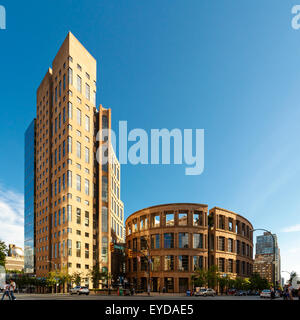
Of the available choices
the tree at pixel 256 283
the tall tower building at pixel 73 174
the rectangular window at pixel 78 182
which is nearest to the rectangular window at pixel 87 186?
the tall tower building at pixel 73 174

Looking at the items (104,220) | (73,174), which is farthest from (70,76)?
(104,220)

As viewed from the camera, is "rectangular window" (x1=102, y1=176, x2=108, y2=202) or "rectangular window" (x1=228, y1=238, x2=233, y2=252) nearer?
"rectangular window" (x1=102, y1=176, x2=108, y2=202)

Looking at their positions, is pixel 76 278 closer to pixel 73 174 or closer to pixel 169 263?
pixel 169 263

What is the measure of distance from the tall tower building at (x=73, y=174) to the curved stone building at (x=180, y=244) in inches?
376

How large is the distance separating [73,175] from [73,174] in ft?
0.86

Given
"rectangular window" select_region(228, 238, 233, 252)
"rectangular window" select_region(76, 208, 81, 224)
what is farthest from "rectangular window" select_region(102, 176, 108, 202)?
"rectangular window" select_region(228, 238, 233, 252)

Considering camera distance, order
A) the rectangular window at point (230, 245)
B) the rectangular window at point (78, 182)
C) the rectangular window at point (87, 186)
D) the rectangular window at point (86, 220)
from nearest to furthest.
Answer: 1. the rectangular window at point (78, 182)
2. the rectangular window at point (86, 220)
3. the rectangular window at point (87, 186)
4. the rectangular window at point (230, 245)

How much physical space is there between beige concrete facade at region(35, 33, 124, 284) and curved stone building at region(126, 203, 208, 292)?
12.7 metres

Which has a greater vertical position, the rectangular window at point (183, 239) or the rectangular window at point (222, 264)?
the rectangular window at point (183, 239)

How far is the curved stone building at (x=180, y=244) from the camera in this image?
272 feet

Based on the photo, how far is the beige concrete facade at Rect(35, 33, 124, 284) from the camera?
280ft

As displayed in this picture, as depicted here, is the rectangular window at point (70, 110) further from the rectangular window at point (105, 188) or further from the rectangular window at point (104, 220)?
the rectangular window at point (104, 220)

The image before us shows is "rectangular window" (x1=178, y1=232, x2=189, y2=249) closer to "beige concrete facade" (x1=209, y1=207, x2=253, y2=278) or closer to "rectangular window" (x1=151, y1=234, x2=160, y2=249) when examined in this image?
"rectangular window" (x1=151, y1=234, x2=160, y2=249)
